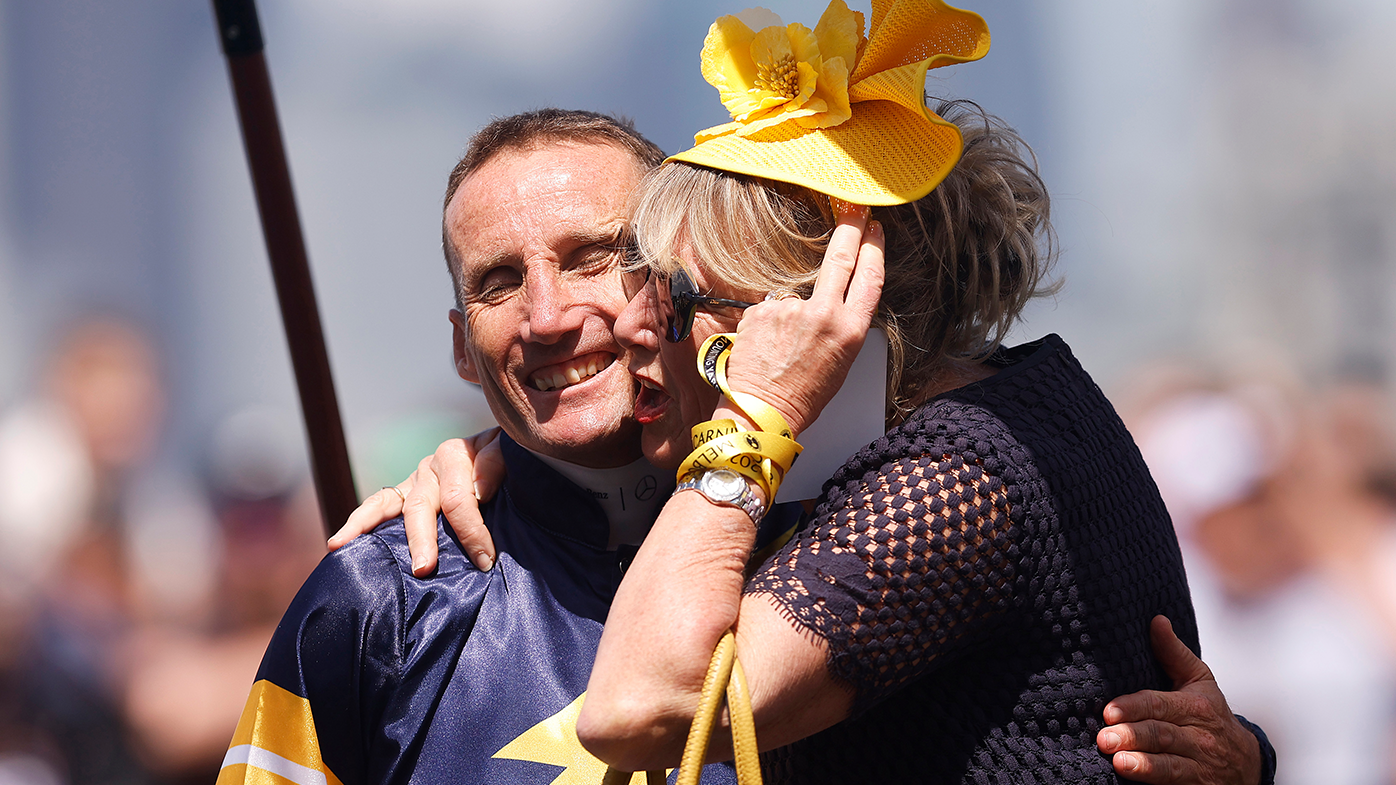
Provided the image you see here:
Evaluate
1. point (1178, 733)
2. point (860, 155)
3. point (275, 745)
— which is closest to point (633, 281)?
point (860, 155)

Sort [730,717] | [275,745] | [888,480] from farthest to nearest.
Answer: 1. [275,745]
2. [888,480]
3. [730,717]

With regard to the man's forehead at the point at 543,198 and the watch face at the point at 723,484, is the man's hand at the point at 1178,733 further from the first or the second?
the man's forehead at the point at 543,198

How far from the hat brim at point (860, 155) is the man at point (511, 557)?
20.1 inches

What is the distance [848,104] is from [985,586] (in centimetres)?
82

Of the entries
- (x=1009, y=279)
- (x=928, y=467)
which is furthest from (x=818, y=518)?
(x=1009, y=279)

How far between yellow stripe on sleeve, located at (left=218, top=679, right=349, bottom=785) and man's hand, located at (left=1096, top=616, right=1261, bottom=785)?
1.38 metres

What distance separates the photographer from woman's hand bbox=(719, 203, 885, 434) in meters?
1.41

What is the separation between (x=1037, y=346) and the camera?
1.63 m

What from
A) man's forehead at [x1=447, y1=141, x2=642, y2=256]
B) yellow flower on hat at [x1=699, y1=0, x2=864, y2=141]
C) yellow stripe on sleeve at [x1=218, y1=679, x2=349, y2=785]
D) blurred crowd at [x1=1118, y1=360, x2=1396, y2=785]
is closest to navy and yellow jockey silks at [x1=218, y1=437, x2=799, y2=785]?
yellow stripe on sleeve at [x1=218, y1=679, x2=349, y2=785]

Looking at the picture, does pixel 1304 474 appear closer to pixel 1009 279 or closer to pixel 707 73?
pixel 1009 279

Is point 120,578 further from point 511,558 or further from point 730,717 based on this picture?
point 730,717

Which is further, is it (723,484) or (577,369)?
(577,369)

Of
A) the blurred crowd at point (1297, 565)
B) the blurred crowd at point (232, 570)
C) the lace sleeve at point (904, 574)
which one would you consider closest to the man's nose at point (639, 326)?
the lace sleeve at point (904, 574)

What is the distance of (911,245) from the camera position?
5.23ft
